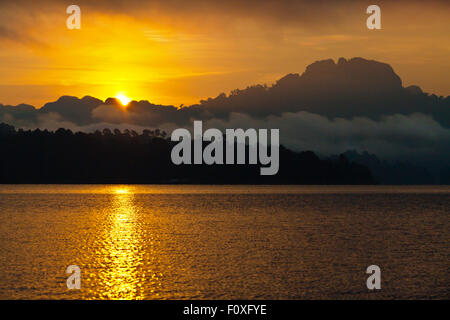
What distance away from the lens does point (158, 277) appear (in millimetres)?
50562

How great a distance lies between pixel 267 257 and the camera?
6375 centimetres

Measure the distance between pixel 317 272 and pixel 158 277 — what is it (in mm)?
15287

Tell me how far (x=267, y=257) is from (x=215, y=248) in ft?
33.3

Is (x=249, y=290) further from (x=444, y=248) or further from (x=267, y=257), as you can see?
(x=444, y=248)

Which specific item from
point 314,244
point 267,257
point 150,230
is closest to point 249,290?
point 267,257
